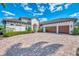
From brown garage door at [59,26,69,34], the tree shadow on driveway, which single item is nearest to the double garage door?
brown garage door at [59,26,69,34]

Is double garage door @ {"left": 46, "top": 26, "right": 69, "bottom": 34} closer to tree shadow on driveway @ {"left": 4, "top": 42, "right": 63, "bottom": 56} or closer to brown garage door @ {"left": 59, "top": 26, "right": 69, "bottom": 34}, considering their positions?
brown garage door @ {"left": 59, "top": 26, "right": 69, "bottom": 34}

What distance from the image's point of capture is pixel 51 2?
1789 mm

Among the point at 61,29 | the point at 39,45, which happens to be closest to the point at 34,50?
the point at 39,45

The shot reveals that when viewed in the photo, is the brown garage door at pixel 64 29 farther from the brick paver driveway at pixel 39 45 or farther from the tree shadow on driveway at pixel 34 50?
the tree shadow on driveway at pixel 34 50

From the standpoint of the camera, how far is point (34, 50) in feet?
5.92

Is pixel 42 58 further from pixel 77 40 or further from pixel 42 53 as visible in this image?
pixel 77 40

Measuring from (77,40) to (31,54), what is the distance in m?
0.55

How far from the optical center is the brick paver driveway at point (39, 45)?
1.78 metres

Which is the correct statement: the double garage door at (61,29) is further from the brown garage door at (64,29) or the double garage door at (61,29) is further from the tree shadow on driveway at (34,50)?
the tree shadow on driveway at (34,50)

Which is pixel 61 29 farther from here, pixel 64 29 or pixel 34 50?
pixel 34 50

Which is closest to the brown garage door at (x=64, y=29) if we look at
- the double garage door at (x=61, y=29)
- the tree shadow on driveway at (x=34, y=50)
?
the double garage door at (x=61, y=29)

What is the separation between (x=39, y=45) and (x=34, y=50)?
0.08 m

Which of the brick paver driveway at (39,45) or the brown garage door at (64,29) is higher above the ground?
the brown garage door at (64,29)

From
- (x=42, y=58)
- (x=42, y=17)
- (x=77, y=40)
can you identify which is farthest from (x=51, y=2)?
(x=42, y=58)
